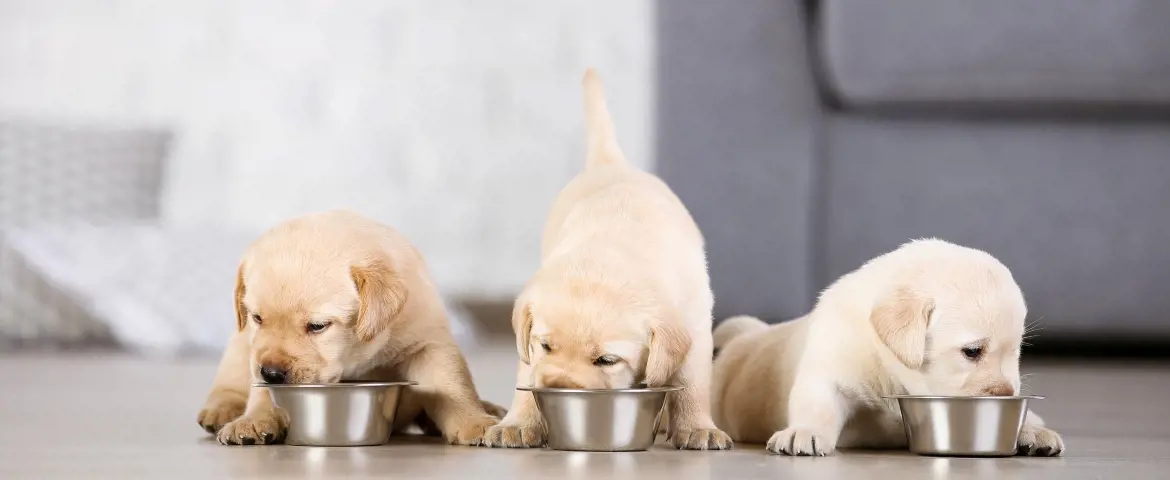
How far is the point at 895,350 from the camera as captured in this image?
1727 mm

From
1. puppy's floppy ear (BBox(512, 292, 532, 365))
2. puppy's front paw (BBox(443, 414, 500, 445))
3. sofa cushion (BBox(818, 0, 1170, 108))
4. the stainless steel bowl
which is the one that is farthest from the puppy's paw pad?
sofa cushion (BBox(818, 0, 1170, 108))

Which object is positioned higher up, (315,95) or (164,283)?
(315,95)

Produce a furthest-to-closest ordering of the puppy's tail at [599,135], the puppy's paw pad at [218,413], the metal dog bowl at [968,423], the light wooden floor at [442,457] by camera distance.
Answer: the puppy's tail at [599,135] → the puppy's paw pad at [218,413] → the metal dog bowl at [968,423] → the light wooden floor at [442,457]

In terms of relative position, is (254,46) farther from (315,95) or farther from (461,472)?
(461,472)

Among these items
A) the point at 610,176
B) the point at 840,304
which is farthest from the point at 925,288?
the point at 610,176

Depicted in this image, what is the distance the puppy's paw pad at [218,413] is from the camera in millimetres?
1997

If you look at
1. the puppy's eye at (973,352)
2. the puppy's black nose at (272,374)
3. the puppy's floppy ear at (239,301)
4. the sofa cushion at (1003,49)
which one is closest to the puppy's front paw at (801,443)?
the puppy's eye at (973,352)

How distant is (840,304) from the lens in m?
1.90

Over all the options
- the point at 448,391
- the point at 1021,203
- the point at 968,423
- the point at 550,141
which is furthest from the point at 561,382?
the point at 550,141

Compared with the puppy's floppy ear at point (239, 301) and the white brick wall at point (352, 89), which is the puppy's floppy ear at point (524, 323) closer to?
the puppy's floppy ear at point (239, 301)

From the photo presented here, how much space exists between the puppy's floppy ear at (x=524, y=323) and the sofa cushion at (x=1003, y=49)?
1600 millimetres

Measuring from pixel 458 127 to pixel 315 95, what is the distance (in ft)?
2.07

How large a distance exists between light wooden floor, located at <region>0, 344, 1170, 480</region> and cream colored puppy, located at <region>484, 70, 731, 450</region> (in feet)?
0.30

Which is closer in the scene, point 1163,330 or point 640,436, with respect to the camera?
point 640,436
